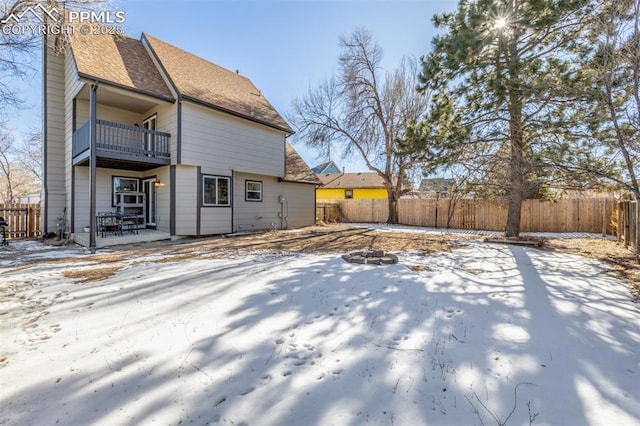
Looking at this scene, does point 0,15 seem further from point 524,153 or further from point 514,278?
point 524,153

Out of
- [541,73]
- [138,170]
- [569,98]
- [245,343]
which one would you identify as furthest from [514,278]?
[138,170]

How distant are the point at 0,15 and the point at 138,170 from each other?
569cm

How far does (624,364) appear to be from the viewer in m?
2.49

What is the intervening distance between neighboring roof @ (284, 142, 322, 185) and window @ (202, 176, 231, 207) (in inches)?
138

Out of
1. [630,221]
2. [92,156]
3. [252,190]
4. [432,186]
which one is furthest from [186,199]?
[630,221]

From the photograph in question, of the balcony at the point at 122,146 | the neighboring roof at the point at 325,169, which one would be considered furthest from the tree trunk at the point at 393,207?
the neighboring roof at the point at 325,169

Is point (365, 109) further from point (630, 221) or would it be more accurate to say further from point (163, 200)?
point (630, 221)

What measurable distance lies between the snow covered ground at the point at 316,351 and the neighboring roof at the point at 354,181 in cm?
2592

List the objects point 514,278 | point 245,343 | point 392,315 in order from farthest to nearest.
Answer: point 514,278 → point 392,315 → point 245,343

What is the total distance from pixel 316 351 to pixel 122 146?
10275mm

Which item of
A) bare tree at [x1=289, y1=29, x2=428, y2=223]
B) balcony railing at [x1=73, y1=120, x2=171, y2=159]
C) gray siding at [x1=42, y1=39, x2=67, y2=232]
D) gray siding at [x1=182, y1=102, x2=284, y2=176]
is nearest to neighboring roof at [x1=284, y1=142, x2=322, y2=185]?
gray siding at [x1=182, y1=102, x2=284, y2=176]

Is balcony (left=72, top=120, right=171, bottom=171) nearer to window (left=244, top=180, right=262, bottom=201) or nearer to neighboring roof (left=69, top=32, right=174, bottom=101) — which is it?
neighboring roof (left=69, top=32, right=174, bottom=101)

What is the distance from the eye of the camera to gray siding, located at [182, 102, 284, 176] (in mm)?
10836

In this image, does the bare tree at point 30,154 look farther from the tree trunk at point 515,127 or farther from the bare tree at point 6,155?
the tree trunk at point 515,127
